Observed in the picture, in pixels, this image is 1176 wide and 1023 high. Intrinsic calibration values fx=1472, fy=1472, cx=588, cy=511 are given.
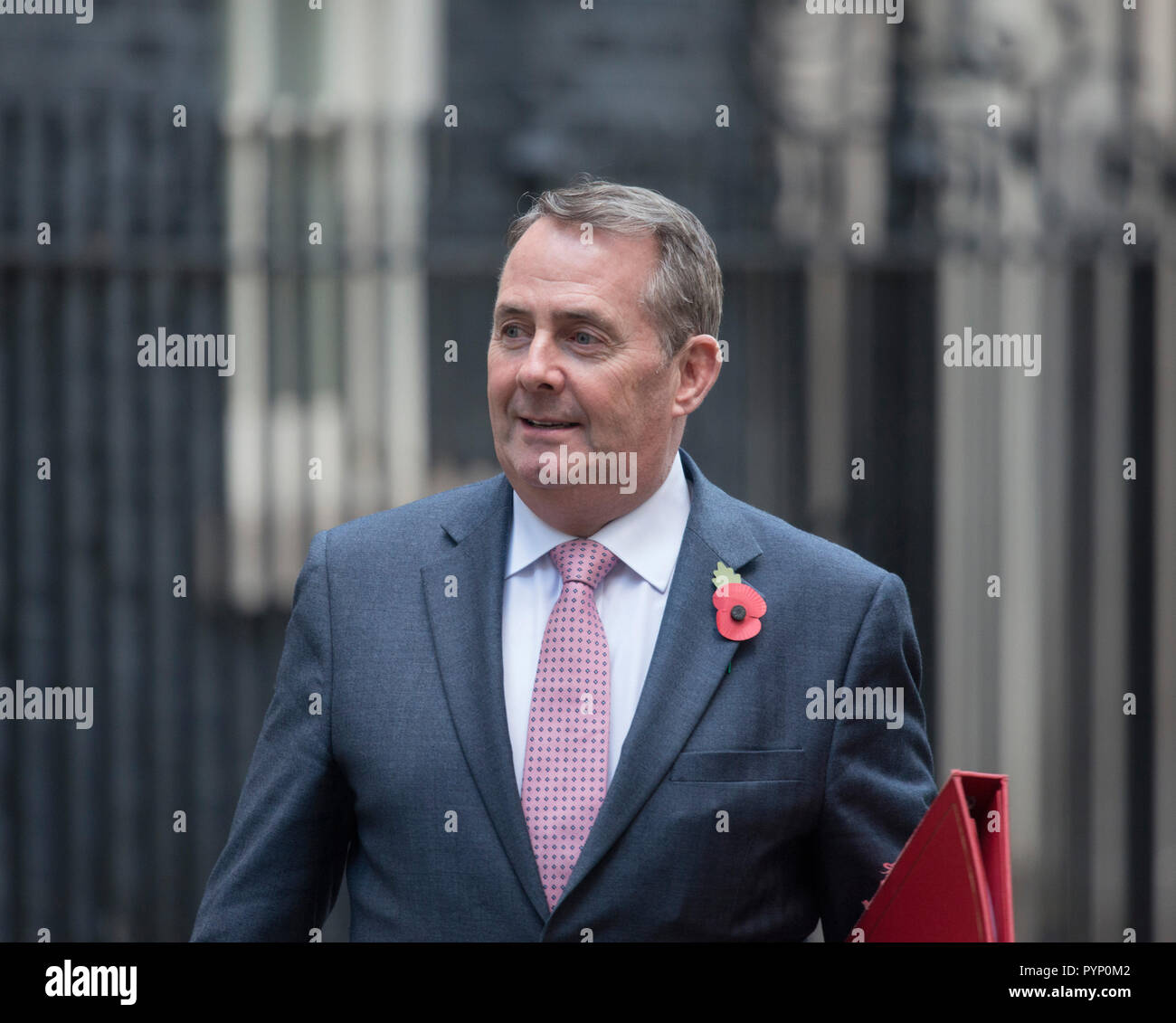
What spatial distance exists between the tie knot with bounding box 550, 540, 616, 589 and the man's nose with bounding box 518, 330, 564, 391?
0.28m

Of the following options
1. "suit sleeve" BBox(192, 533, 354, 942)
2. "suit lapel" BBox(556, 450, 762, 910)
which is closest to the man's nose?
"suit lapel" BBox(556, 450, 762, 910)

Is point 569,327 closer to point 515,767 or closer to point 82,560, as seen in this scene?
point 515,767

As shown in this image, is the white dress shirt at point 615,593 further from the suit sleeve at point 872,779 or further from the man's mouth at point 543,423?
the suit sleeve at point 872,779

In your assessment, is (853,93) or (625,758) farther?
(853,93)

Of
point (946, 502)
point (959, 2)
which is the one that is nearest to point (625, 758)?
point (946, 502)

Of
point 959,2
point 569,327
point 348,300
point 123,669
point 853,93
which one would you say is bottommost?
point 123,669

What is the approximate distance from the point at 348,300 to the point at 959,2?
247cm

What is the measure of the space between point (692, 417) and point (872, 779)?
281 centimetres

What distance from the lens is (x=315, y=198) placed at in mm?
5176

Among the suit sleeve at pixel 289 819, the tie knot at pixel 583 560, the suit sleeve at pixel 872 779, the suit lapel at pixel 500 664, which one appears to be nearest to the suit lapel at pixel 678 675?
the suit lapel at pixel 500 664

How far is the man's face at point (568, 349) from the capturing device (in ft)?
8.11

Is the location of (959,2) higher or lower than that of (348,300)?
higher

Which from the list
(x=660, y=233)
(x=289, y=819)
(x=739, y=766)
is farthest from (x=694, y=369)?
(x=289, y=819)

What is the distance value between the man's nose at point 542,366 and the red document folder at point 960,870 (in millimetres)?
925
